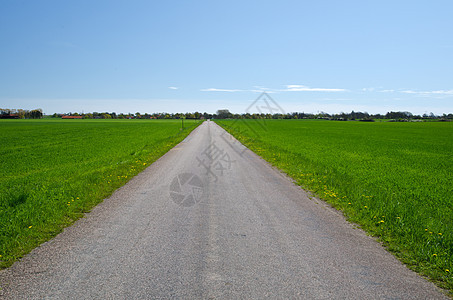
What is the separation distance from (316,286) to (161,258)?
99.6 inches

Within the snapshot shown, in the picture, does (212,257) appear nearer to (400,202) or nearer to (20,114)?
Result: (400,202)


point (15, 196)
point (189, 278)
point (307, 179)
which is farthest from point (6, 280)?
point (307, 179)

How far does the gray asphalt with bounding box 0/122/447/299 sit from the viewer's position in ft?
12.7

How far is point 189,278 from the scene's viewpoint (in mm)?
4121

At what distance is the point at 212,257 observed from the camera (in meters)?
4.79

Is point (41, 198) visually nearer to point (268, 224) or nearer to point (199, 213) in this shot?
point (199, 213)

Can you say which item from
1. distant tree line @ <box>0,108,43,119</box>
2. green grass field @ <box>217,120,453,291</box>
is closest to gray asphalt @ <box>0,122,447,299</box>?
green grass field @ <box>217,120,453,291</box>

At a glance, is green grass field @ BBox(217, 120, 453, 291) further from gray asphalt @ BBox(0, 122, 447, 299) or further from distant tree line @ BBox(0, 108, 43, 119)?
distant tree line @ BBox(0, 108, 43, 119)

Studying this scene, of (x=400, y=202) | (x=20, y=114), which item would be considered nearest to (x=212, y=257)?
(x=400, y=202)

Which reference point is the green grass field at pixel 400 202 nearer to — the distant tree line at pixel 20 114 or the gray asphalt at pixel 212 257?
the gray asphalt at pixel 212 257

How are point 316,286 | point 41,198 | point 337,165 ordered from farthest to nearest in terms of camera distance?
point 337,165, point 41,198, point 316,286

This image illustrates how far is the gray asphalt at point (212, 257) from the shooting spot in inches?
152

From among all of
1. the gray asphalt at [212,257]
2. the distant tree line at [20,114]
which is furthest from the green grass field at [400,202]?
the distant tree line at [20,114]

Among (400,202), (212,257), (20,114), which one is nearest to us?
(212,257)
